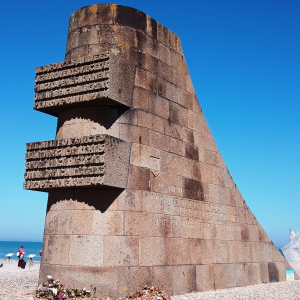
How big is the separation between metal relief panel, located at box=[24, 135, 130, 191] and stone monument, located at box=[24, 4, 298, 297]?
0.10 ft

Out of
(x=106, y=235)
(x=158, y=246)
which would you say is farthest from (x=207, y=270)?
(x=106, y=235)

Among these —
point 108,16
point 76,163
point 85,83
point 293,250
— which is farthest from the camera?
point 293,250

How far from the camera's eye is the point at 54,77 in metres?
11.1

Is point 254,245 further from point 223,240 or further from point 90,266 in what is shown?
point 90,266

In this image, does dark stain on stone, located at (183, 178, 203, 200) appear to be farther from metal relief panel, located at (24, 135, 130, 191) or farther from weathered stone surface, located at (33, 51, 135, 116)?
weathered stone surface, located at (33, 51, 135, 116)

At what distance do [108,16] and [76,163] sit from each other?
4559 millimetres

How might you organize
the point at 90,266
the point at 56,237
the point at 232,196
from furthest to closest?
1. the point at 232,196
2. the point at 56,237
3. the point at 90,266

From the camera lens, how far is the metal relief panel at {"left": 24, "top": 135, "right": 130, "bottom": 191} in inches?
384

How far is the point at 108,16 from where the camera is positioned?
38.1ft

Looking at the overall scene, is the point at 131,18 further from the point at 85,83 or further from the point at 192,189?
the point at 192,189

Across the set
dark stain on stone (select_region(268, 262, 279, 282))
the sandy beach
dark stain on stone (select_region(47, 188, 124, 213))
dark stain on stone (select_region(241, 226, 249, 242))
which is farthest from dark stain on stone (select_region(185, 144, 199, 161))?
dark stain on stone (select_region(268, 262, 279, 282))

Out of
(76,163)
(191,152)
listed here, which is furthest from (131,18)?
(76,163)

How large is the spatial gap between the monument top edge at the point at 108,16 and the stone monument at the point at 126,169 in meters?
0.03

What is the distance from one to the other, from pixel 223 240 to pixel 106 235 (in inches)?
190
